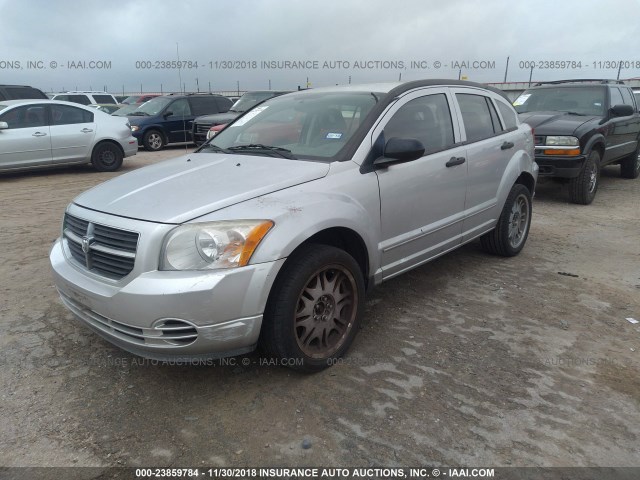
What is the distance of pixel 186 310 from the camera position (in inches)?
92.1

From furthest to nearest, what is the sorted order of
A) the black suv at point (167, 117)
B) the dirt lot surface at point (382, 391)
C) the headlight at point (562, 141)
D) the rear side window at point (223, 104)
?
the rear side window at point (223, 104)
the black suv at point (167, 117)
the headlight at point (562, 141)
the dirt lot surface at point (382, 391)

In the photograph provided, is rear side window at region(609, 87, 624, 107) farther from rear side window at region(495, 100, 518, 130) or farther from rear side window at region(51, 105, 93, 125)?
rear side window at region(51, 105, 93, 125)

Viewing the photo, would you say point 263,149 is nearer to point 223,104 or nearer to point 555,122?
point 555,122

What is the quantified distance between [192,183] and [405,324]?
1792 mm

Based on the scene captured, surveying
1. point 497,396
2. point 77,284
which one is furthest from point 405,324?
point 77,284

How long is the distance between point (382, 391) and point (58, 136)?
30.3ft

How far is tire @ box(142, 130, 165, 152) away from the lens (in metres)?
14.1

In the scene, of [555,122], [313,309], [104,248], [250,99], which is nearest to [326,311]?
[313,309]

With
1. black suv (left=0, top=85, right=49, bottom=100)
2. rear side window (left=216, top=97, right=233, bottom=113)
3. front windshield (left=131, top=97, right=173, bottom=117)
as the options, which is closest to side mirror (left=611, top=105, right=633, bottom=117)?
rear side window (left=216, top=97, right=233, bottom=113)

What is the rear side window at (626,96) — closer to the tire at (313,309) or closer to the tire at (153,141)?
the tire at (313,309)

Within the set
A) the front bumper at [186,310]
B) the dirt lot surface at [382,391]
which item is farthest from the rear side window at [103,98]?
the front bumper at [186,310]

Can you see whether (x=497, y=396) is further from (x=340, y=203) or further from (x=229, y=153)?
(x=229, y=153)

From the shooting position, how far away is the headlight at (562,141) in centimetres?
708

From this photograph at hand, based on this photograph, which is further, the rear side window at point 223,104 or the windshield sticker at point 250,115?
the rear side window at point 223,104
